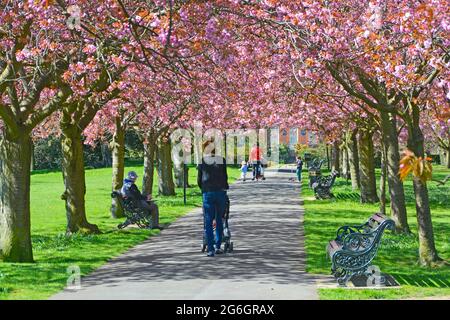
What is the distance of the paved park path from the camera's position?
10.3m

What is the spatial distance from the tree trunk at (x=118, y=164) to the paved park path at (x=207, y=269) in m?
3.89

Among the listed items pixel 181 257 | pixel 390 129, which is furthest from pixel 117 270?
pixel 390 129

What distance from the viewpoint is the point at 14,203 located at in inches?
555

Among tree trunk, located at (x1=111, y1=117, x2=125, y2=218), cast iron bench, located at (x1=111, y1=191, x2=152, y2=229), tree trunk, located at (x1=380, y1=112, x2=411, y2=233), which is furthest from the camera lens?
tree trunk, located at (x1=111, y1=117, x2=125, y2=218)

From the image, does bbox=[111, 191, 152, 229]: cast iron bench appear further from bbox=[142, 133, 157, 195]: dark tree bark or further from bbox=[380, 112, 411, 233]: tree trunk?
bbox=[142, 133, 157, 195]: dark tree bark

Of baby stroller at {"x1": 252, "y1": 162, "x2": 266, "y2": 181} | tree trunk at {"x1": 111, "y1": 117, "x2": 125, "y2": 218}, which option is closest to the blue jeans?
tree trunk at {"x1": 111, "y1": 117, "x2": 125, "y2": 218}

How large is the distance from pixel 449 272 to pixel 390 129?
23.0ft

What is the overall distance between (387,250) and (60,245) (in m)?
6.88

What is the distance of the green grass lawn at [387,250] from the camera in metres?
10.4

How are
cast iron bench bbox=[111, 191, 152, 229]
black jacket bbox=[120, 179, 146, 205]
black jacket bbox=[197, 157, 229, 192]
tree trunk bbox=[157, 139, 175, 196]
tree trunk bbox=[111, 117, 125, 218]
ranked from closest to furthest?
black jacket bbox=[197, 157, 229, 192] → black jacket bbox=[120, 179, 146, 205] → cast iron bench bbox=[111, 191, 152, 229] → tree trunk bbox=[111, 117, 125, 218] → tree trunk bbox=[157, 139, 175, 196]

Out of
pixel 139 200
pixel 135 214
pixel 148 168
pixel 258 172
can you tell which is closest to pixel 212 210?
pixel 139 200

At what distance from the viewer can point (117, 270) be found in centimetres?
1269

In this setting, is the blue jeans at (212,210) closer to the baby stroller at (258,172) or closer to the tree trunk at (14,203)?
the tree trunk at (14,203)

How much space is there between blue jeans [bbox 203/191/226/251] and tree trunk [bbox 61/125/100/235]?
6.16m
